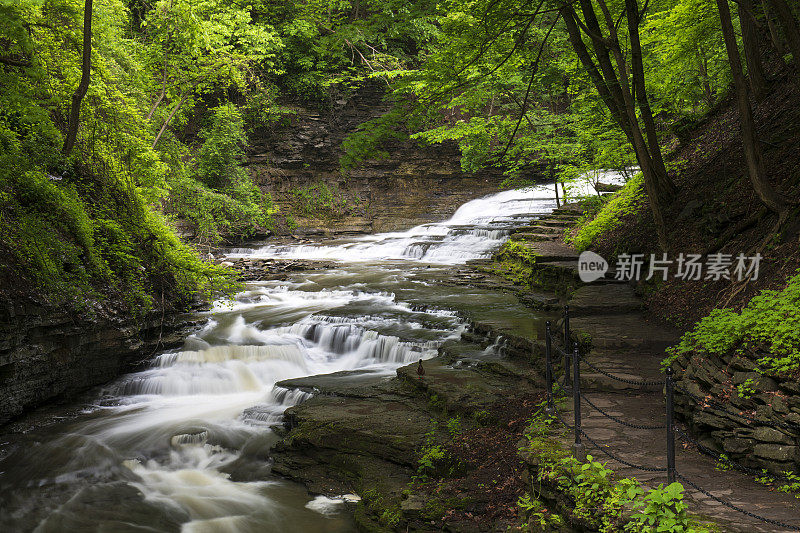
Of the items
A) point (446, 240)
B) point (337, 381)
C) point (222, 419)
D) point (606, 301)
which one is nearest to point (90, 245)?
point (222, 419)

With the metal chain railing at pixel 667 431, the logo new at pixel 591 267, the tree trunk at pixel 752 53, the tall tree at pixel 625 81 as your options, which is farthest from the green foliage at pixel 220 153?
the metal chain railing at pixel 667 431

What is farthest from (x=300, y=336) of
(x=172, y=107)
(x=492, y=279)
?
(x=172, y=107)

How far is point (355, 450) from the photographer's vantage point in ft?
22.8

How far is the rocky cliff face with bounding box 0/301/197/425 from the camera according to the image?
775 cm

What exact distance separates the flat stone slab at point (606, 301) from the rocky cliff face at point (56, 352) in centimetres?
853

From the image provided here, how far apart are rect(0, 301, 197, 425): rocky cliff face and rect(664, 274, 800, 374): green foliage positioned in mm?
9077

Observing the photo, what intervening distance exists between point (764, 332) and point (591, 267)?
7.33m

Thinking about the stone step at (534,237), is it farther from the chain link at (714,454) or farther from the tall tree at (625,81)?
the chain link at (714,454)

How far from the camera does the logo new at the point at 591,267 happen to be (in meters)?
11.3

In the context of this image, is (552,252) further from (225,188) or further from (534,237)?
(225,188)

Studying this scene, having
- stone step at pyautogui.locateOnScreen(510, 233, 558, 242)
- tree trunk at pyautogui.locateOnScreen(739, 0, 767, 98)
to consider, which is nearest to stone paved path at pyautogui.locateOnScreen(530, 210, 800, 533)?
tree trunk at pyautogui.locateOnScreen(739, 0, 767, 98)

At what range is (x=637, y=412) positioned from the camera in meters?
5.51

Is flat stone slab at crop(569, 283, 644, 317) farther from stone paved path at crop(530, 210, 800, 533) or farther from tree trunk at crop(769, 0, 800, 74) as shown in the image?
tree trunk at crop(769, 0, 800, 74)

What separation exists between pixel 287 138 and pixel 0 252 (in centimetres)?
2397
